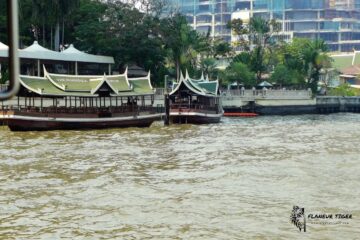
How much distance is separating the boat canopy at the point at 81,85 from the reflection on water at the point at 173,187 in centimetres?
579

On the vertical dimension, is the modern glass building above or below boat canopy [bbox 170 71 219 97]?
above

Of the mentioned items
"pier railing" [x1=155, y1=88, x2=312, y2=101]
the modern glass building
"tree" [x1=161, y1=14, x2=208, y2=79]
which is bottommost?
"pier railing" [x1=155, y1=88, x2=312, y2=101]

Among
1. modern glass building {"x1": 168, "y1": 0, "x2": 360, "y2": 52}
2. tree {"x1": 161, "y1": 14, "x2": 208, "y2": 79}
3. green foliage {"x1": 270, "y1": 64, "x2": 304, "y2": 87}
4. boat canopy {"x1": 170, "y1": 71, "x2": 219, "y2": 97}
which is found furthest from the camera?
modern glass building {"x1": 168, "y1": 0, "x2": 360, "y2": 52}

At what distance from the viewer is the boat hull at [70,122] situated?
29953mm

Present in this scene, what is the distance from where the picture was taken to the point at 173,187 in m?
14.3

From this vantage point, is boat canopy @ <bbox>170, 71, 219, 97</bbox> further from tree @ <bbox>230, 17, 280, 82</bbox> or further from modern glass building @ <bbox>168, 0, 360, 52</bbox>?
modern glass building @ <bbox>168, 0, 360, 52</bbox>

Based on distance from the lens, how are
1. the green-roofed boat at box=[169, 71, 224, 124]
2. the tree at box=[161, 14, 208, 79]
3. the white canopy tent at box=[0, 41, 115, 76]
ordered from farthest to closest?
1. the tree at box=[161, 14, 208, 79]
2. the white canopy tent at box=[0, 41, 115, 76]
3. the green-roofed boat at box=[169, 71, 224, 124]

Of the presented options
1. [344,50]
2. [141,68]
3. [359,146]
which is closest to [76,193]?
[359,146]

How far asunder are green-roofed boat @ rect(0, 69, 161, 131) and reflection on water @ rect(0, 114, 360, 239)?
15.4 ft

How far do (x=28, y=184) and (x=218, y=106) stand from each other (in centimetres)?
2734

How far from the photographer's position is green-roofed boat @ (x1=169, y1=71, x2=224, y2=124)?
123 feet

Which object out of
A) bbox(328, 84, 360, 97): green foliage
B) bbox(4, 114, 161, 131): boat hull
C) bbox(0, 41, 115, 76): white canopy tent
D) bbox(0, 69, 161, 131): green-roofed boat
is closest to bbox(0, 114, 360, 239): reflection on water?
bbox(4, 114, 161, 131): boat hull

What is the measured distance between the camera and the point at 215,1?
152 m

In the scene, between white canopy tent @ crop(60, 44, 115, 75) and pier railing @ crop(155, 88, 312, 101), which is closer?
white canopy tent @ crop(60, 44, 115, 75)
